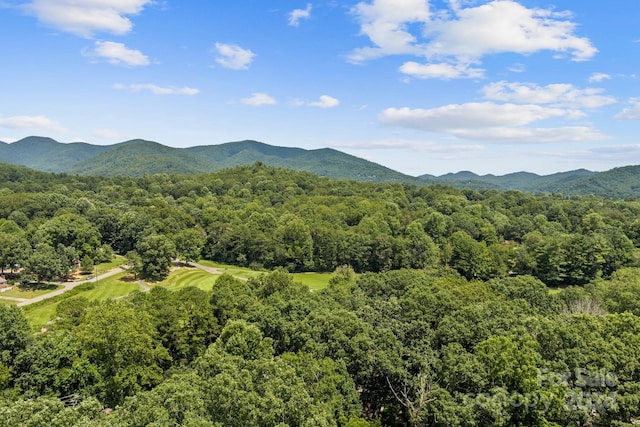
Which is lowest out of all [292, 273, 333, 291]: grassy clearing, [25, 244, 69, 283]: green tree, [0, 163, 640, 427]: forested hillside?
[292, 273, 333, 291]: grassy clearing

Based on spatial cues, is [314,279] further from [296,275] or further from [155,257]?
[155,257]

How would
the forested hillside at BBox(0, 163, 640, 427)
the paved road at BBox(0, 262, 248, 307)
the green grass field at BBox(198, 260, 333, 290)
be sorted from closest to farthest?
the forested hillside at BBox(0, 163, 640, 427) < the paved road at BBox(0, 262, 248, 307) < the green grass field at BBox(198, 260, 333, 290)

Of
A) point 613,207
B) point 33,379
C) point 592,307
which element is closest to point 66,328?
point 33,379

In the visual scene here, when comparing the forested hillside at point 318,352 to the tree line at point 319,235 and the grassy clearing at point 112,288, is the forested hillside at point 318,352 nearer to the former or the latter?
the tree line at point 319,235

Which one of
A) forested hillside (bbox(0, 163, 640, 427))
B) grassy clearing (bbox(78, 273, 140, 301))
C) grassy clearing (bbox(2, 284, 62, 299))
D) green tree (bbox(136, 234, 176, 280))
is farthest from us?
green tree (bbox(136, 234, 176, 280))

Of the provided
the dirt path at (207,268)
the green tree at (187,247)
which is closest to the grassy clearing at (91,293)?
the green tree at (187,247)

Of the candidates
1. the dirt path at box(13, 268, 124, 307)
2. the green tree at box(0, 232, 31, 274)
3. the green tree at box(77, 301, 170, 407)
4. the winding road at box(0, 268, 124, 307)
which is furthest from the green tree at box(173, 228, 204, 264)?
the green tree at box(77, 301, 170, 407)

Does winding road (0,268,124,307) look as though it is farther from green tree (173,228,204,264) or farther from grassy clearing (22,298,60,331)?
green tree (173,228,204,264)
